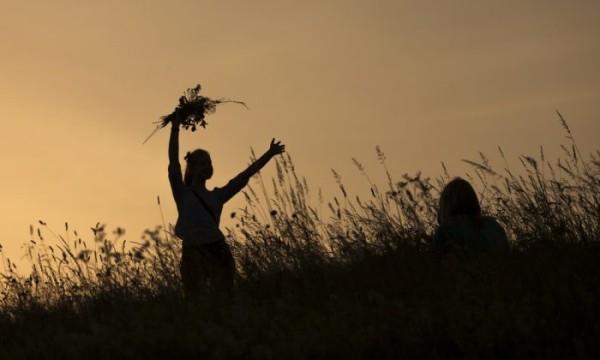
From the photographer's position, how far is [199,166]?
754cm

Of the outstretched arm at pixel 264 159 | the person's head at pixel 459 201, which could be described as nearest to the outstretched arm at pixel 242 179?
the outstretched arm at pixel 264 159

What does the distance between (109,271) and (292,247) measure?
5.59ft

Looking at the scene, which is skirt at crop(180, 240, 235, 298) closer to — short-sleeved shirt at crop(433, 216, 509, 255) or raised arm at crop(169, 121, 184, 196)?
raised arm at crop(169, 121, 184, 196)

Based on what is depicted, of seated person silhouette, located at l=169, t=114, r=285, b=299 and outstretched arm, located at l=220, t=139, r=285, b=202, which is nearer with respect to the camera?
seated person silhouette, located at l=169, t=114, r=285, b=299

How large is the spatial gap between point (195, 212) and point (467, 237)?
2.17m

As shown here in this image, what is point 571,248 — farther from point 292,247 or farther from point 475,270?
point 292,247

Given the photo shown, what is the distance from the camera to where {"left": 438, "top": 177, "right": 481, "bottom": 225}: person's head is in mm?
7293

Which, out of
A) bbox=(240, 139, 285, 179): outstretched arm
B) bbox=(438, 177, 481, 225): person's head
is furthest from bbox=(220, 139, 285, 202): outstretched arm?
bbox=(438, 177, 481, 225): person's head

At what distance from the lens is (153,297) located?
7738 mm

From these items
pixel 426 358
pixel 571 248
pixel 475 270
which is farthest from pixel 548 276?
pixel 426 358

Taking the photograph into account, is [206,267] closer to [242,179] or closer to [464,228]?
[242,179]

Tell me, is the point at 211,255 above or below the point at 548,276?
above

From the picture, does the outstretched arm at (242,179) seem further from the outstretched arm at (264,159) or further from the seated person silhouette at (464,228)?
the seated person silhouette at (464,228)

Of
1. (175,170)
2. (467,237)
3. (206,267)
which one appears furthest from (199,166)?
(467,237)
